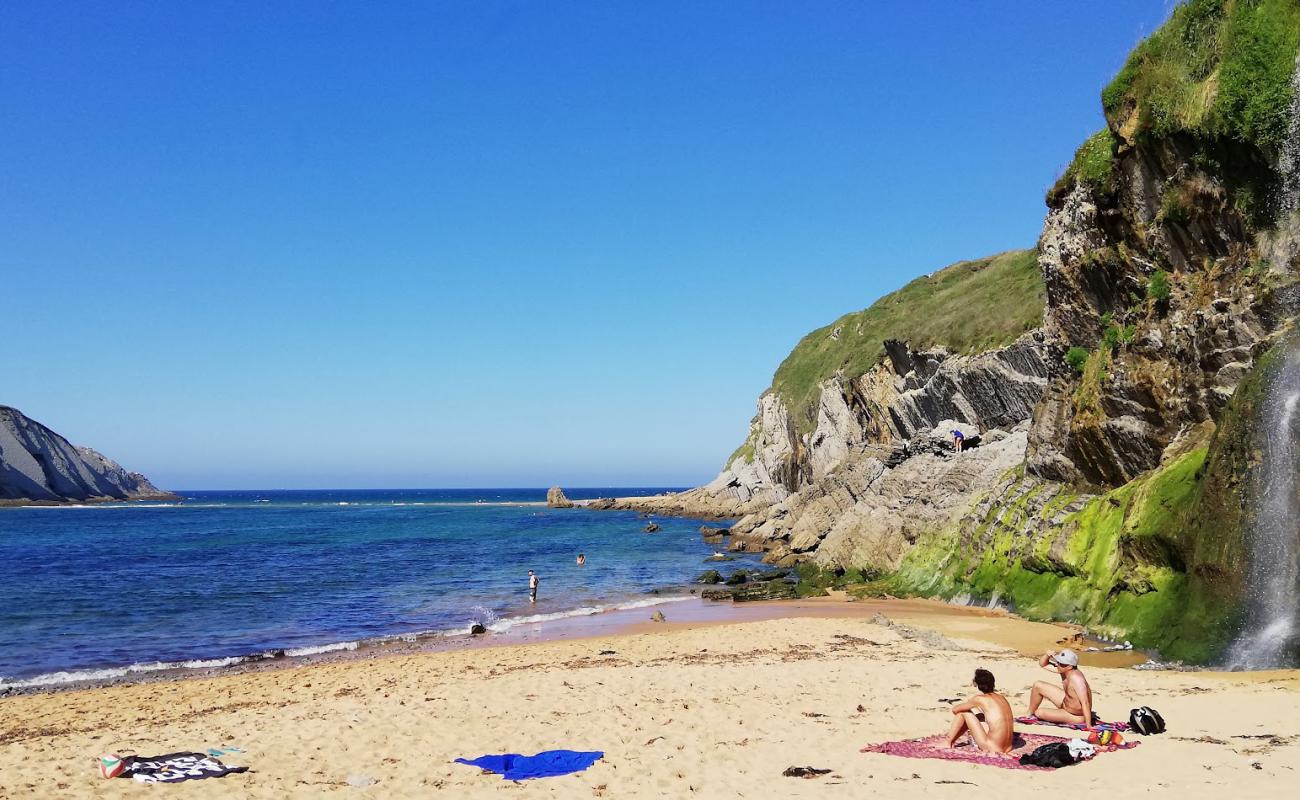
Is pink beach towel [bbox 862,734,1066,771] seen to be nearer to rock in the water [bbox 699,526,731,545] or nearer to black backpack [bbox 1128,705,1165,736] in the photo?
black backpack [bbox 1128,705,1165,736]

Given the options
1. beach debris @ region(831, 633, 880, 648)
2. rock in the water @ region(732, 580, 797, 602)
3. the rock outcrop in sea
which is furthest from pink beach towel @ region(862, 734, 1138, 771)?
rock in the water @ region(732, 580, 797, 602)

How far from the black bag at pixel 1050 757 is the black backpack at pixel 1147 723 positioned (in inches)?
58.6

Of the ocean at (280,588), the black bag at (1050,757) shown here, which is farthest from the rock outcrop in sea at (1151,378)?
the ocean at (280,588)

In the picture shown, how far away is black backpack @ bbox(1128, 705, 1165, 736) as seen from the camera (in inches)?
371

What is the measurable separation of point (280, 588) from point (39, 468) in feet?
489

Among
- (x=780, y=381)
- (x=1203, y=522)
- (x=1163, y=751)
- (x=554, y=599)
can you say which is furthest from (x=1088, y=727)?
(x=780, y=381)

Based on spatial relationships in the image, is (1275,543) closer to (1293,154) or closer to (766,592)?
(1293,154)

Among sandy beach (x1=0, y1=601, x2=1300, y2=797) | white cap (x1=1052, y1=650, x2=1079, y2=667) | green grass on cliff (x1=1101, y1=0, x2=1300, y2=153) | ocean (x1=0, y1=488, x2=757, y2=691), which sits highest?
green grass on cliff (x1=1101, y1=0, x2=1300, y2=153)

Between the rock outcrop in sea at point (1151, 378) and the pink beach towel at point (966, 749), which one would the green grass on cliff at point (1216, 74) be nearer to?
the rock outcrop in sea at point (1151, 378)

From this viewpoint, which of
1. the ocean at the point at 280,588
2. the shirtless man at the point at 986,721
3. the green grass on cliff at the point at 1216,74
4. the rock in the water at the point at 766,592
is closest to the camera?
the shirtless man at the point at 986,721

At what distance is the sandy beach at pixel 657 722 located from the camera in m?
8.59

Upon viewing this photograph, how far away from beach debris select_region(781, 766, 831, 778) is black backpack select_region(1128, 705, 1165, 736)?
149 inches

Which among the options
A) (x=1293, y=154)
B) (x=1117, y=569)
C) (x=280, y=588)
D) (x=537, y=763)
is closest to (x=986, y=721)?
(x=537, y=763)

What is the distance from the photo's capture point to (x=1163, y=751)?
28.7 feet
